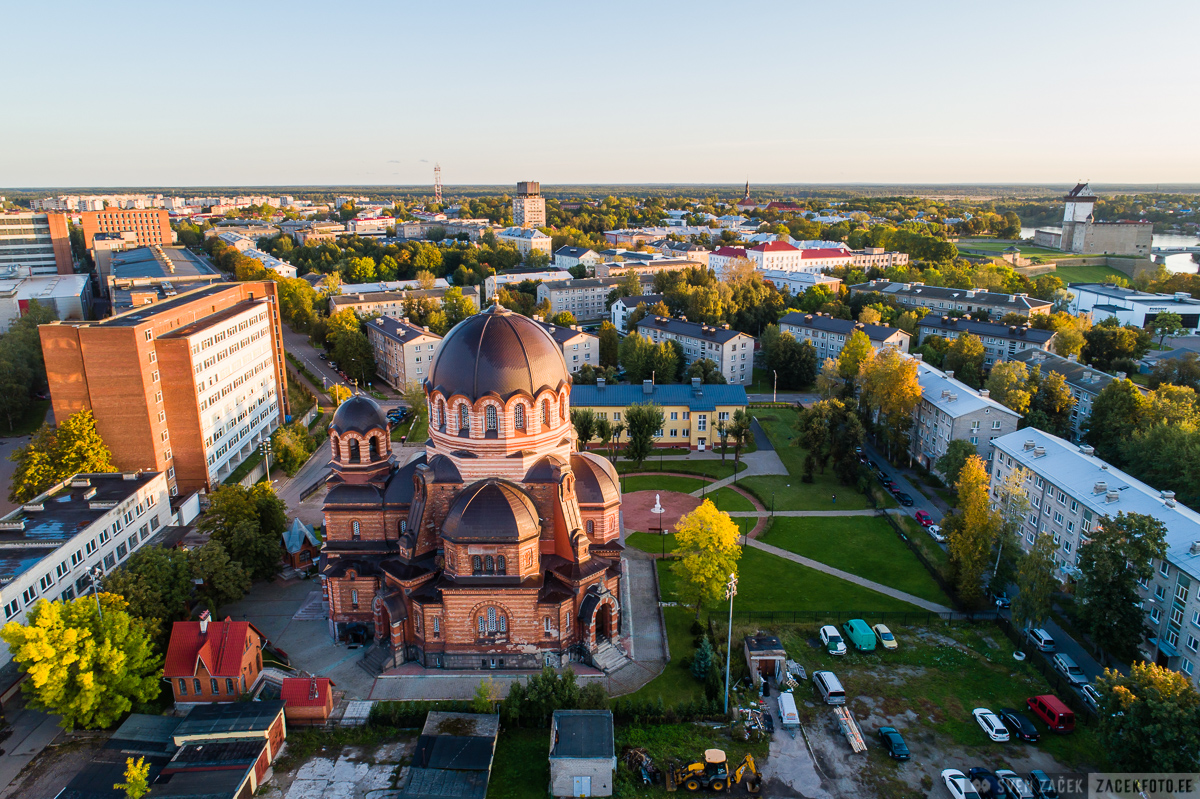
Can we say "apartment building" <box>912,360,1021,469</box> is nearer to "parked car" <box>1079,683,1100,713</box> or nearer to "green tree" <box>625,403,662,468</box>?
"green tree" <box>625,403,662,468</box>

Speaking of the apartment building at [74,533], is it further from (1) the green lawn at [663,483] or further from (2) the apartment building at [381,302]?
(2) the apartment building at [381,302]

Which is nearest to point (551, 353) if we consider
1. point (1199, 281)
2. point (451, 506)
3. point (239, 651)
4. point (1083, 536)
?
point (451, 506)

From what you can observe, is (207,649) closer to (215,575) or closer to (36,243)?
(215,575)

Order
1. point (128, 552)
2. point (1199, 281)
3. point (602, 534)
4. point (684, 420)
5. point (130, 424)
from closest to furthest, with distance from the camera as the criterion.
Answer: point (602, 534) → point (128, 552) → point (130, 424) → point (684, 420) → point (1199, 281)

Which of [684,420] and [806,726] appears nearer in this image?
[806,726]

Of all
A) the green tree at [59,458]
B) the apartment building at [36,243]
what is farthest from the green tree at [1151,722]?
the apartment building at [36,243]

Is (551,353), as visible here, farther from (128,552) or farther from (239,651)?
(128,552)
